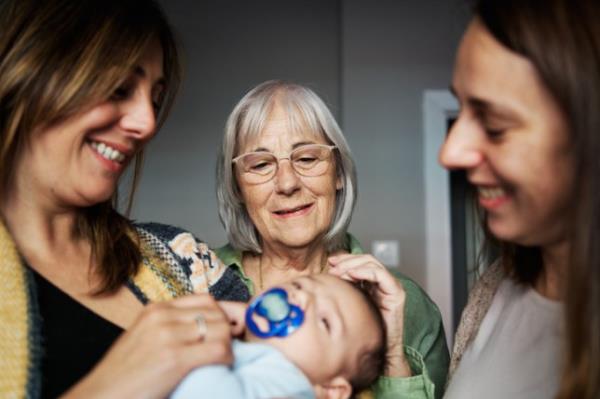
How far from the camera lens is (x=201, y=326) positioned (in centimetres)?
116

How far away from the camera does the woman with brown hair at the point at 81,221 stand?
1.13 m

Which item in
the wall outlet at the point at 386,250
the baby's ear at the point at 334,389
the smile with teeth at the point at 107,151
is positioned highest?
the smile with teeth at the point at 107,151

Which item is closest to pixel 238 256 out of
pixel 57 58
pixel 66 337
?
pixel 66 337

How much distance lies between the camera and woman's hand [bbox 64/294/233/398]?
108cm

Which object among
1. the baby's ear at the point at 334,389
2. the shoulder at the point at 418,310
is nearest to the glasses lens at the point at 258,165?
the shoulder at the point at 418,310

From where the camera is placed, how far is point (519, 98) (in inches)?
39.6

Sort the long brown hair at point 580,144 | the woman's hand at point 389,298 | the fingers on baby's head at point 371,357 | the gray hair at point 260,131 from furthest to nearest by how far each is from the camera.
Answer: the gray hair at point 260,131 → the woman's hand at point 389,298 → the fingers on baby's head at point 371,357 → the long brown hair at point 580,144

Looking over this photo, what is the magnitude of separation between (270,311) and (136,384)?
36cm

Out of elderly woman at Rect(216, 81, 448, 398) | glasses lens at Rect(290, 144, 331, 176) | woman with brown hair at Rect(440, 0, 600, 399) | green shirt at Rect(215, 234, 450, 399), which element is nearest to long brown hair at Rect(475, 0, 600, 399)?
woman with brown hair at Rect(440, 0, 600, 399)

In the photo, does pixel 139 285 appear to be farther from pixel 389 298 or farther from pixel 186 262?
pixel 389 298

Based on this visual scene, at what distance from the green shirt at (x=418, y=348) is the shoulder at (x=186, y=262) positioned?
1.49 ft

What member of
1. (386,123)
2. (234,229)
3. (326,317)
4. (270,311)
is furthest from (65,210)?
(386,123)

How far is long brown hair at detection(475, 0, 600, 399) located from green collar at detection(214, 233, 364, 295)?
1.31 meters

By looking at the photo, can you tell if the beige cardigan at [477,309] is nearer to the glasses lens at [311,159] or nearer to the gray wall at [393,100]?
the glasses lens at [311,159]
